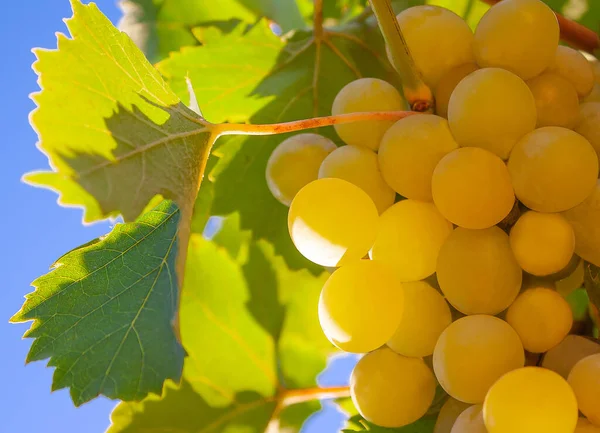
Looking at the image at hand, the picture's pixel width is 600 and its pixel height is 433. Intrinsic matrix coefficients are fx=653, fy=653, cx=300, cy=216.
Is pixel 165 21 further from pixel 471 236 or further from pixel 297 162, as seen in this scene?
pixel 471 236

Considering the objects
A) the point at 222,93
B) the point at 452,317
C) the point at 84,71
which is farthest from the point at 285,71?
the point at 452,317

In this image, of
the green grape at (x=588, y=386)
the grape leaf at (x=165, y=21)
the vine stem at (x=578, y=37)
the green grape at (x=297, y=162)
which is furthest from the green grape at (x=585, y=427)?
the grape leaf at (x=165, y=21)

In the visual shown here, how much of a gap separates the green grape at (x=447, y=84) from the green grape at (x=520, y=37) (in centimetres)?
3

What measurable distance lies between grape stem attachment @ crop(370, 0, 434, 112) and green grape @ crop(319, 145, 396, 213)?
69 mm

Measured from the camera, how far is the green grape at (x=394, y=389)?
1.90 feet

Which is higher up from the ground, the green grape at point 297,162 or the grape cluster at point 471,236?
the green grape at point 297,162

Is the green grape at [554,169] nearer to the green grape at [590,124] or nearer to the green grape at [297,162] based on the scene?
the green grape at [590,124]

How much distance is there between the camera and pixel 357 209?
0.54 m

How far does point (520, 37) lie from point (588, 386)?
307mm

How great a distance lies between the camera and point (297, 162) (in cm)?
67

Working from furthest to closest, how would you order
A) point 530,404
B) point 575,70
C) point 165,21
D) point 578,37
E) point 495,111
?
point 165,21 < point 578,37 < point 575,70 < point 495,111 < point 530,404

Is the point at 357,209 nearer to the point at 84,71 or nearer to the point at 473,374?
the point at 473,374

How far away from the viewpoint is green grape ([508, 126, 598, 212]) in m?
0.51

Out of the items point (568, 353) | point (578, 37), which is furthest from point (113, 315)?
point (578, 37)
